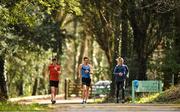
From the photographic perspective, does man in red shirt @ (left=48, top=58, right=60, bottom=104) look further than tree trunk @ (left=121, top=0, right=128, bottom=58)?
No

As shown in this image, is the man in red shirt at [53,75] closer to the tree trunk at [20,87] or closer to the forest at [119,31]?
the forest at [119,31]

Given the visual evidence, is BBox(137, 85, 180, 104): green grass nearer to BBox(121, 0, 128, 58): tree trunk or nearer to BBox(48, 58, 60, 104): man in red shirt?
BBox(48, 58, 60, 104): man in red shirt

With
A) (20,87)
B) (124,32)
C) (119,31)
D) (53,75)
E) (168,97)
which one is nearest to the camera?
(53,75)

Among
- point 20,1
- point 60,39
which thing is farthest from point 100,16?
point 20,1

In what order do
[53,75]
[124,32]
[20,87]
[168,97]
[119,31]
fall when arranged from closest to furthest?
[53,75] → [168,97] → [124,32] → [119,31] → [20,87]

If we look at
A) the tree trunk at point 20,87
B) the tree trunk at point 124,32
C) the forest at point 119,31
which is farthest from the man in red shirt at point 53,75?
the tree trunk at point 20,87

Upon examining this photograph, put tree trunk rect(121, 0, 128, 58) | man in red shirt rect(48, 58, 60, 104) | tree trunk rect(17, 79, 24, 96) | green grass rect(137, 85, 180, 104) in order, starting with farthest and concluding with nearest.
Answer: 1. tree trunk rect(17, 79, 24, 96)
2. tree trunk rect(121, 0, 128, 58)
3. green grass rect(137, 85, 180, 104)
4. man in red shirt rect(48, 58, 60, 104)

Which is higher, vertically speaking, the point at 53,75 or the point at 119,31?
the point at 119,31

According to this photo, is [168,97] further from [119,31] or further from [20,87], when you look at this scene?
[20,87]

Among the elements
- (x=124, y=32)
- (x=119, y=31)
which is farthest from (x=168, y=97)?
(x=119, y=31)

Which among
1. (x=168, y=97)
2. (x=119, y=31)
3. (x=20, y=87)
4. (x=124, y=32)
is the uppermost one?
(x=119, y=31)

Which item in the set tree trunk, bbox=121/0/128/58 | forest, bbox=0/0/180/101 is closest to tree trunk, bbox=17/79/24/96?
forest, bbox=0/0/180/101

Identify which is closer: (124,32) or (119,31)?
(124,32)

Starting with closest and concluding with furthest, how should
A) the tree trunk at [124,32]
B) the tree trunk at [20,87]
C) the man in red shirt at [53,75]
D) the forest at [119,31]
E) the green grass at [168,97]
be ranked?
the man in red shirt at [53,75], the green grass at [168,97], the forest at [119,31], the tree trunk at [124,32], the tree trunk at [20,87]
